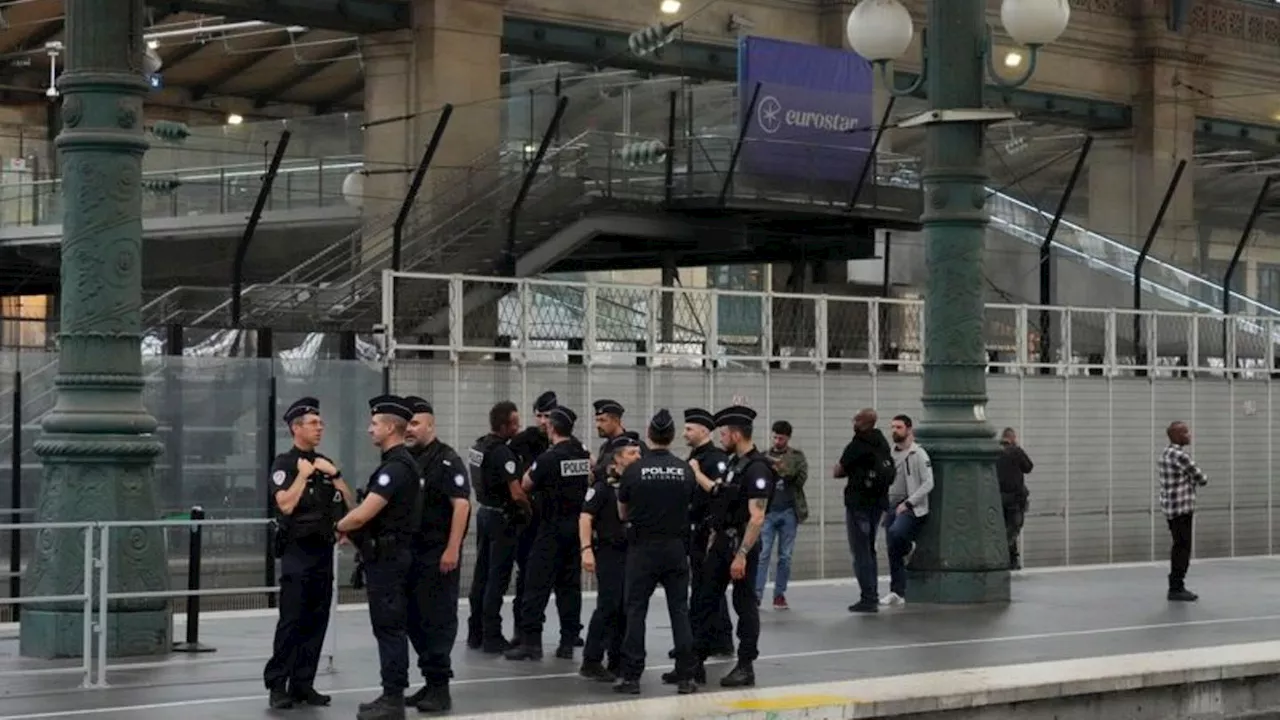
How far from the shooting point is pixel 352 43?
42.3 m

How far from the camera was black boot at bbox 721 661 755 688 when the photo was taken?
1392cm

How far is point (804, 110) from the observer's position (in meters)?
30.1

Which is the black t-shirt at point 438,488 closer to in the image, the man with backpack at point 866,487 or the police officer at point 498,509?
the police officer at point 498,509

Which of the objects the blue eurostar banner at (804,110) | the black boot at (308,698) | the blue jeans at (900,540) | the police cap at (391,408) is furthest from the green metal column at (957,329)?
the blue eurostar banner at (804,110)

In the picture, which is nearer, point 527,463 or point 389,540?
point 389,540

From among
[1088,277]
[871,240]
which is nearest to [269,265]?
[871,240]

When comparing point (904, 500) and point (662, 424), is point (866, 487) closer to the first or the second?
point (904, 500)

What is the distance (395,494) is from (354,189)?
58.7 ft

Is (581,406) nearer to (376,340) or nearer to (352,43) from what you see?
(376,340)

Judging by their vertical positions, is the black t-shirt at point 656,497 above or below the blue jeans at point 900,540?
above

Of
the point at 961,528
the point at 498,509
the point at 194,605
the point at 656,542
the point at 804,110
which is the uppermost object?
the point at 804,110

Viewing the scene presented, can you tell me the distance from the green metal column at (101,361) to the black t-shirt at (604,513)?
2.83 metres

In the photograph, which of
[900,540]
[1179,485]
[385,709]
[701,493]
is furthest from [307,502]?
[1179,485]

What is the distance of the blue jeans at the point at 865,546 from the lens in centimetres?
1884
